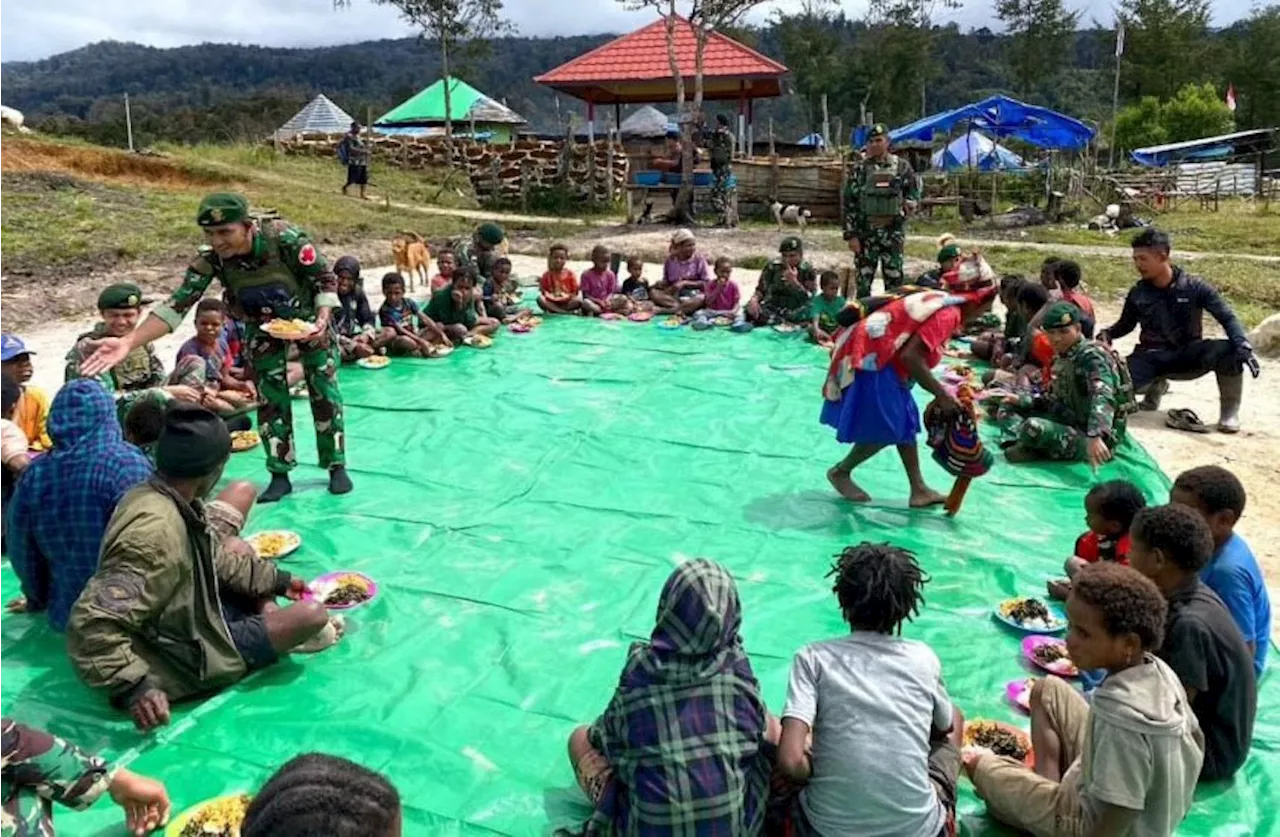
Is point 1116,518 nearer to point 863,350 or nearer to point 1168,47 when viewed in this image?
point 863,350

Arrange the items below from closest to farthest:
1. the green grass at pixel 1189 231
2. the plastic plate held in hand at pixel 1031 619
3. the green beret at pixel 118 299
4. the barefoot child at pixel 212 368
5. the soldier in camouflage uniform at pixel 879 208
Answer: the plastic plate held in hand at pixel 1031 619 → the green beret at pixel 118 299 → the barefoot child at pixel 212 368 → the soldier in camouflage uniform at pixel 879 208 → the green grass at pixel 1189 231

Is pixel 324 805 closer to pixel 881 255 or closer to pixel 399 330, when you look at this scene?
pixel 399 330

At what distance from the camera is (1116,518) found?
12.9 ft

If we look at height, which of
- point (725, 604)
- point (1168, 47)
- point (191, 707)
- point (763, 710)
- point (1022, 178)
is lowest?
point (191, 707)

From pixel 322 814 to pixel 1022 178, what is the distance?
25019mm

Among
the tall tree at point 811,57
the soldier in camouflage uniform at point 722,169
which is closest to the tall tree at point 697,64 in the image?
the soldier in camouflage uniform at point 722,169

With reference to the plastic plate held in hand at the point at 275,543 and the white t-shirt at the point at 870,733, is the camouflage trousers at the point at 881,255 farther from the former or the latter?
the white t-shirt at the point at 870,733

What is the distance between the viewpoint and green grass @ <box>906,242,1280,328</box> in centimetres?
1161

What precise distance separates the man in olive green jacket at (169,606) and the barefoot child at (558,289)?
714 cm

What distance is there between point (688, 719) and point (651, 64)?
2427 centimetres

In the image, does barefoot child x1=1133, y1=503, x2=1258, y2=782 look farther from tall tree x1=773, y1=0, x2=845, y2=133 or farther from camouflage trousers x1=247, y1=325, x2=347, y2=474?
tall tree x1=773, y1=0, x2=845, y2=133

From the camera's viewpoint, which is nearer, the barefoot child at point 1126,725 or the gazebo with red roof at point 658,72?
the barefoot child at point 1126,725

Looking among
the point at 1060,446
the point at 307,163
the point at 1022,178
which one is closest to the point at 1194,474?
the point at 1060,446

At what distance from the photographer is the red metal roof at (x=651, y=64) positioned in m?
23.9
